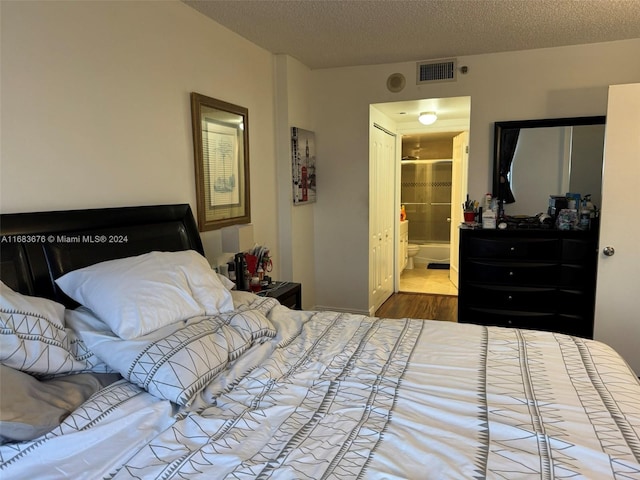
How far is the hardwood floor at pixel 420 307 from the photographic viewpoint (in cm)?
468

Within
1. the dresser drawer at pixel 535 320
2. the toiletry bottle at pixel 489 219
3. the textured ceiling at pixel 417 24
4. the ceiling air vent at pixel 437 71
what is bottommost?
the dresser drawer at pixel 535 320

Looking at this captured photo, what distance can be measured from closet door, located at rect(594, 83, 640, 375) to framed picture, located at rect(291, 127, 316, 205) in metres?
2.37

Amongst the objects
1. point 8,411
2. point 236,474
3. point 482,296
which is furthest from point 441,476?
point 482,296

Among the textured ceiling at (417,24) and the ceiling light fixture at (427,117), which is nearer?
the textured ceiling at (417,24)

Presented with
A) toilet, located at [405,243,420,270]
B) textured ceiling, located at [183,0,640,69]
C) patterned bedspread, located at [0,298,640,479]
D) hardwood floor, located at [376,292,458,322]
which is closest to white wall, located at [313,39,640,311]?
textured ceiling, located at [183,0,640,69]

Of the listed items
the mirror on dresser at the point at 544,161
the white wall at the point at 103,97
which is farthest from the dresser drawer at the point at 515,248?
the white wall at the point at 103,97

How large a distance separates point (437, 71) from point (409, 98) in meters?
0.33

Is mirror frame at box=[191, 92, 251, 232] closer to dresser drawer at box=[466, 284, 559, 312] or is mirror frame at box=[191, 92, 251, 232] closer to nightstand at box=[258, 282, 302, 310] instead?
nightstand at box=[258, 282, 302, 310]

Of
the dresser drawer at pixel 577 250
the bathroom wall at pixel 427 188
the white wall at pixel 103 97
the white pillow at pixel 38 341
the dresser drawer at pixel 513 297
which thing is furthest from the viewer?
the bathroom wall at pixel 427 188

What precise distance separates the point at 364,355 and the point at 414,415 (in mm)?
488

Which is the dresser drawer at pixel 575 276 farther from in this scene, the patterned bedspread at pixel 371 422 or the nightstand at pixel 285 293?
the nightstand at pixel 285 293

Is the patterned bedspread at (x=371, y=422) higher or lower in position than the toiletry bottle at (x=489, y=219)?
lower

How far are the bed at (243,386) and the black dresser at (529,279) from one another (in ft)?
5.02

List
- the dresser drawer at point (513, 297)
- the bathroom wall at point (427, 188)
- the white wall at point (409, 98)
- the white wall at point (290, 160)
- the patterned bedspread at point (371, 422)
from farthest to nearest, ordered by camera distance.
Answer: the bathroom wall at point (427, 188) < the white wall at point (290, 160) < the white wall at point (409, 98) < the dresser drawer at point (513, 297) < the patterned bedspread at point (371, 422)
